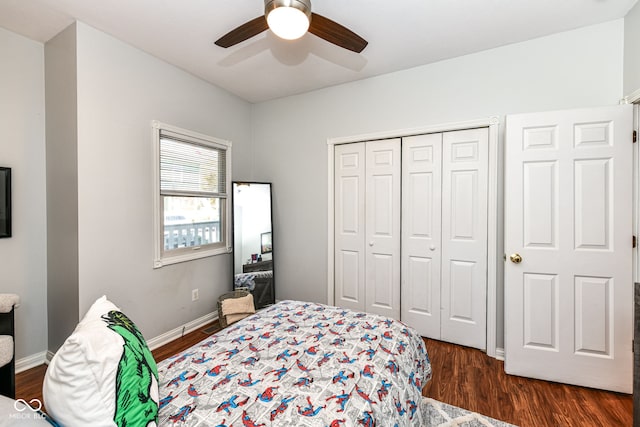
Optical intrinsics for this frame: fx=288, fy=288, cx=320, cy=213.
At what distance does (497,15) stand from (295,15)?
163cm

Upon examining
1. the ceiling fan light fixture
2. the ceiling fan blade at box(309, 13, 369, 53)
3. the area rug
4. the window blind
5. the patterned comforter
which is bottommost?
the area rug

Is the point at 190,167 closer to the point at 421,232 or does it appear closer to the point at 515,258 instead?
the point at 421,232

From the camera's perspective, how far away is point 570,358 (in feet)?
7.10

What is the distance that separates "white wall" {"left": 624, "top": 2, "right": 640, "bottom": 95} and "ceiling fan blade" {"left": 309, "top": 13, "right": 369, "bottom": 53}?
6.39 ft

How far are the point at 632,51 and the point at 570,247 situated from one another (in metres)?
1.48

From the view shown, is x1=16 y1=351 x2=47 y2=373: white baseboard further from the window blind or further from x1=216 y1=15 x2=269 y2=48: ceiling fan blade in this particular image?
x1=216 y1=15 x2=269 y2=48: ceiling fan blade

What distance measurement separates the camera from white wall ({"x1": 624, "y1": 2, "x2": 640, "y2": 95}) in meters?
2.01

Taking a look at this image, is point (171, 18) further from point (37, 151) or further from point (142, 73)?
point (37, 151)

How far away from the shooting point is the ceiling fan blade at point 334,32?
1.67 metres

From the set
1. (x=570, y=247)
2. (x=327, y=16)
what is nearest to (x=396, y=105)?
(x=327, y=16)

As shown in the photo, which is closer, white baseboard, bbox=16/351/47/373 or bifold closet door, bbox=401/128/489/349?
white baseboard, bbox=16/351/47/373

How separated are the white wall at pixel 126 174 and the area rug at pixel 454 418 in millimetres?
2468

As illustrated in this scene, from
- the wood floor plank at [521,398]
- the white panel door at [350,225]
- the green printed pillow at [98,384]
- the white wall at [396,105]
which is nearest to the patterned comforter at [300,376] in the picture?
the green printed pillow at [98,384]

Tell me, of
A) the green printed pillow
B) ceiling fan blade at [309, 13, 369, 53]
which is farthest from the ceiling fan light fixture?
the green printed pillow
